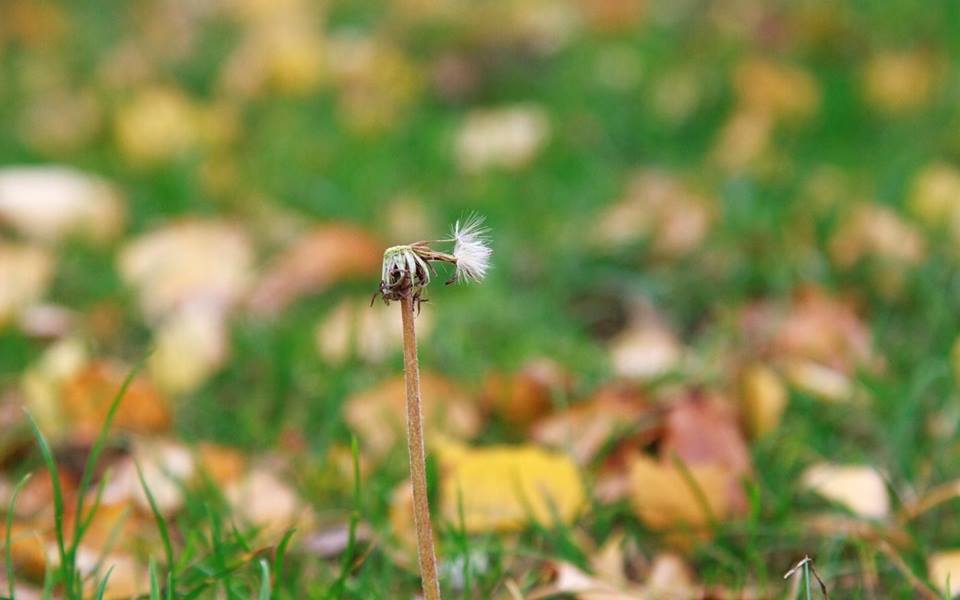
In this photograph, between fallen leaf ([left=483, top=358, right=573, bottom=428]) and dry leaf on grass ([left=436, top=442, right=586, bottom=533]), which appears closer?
dry leaf on grass ([left=436, top=442, right=586, bottom=533])

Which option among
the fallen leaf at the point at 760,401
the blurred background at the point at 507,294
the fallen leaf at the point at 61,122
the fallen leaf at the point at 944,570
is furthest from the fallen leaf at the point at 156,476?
the fallen leaf at the point at 61,122

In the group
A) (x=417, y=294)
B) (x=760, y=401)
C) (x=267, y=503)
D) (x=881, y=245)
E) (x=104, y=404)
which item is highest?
(x=881, y=245)

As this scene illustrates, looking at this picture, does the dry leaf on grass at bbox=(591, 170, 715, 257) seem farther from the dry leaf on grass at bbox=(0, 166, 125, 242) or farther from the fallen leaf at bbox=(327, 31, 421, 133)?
the dry leaf on grass at bbox=(0, 166, 125, 242)

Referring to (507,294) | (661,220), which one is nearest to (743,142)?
(661,220)

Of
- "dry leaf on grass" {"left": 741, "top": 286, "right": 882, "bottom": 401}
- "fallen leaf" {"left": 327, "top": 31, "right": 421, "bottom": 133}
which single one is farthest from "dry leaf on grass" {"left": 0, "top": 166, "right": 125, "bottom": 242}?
"dry leaf on grass" {"left": 741, "top": 286, "right": 882, "bottom": 401}

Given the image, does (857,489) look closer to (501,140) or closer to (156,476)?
(156,476)

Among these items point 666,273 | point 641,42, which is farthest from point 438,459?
point 641,42
